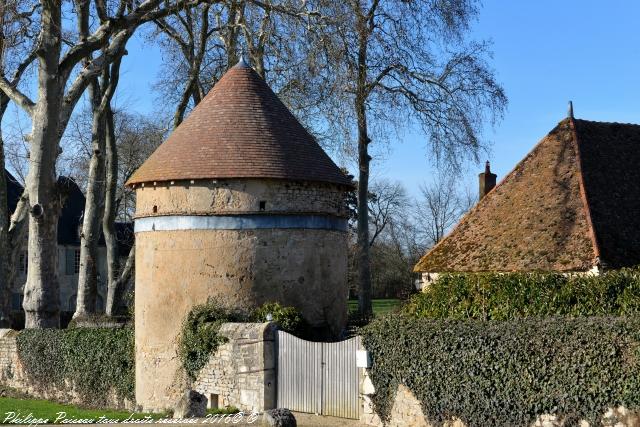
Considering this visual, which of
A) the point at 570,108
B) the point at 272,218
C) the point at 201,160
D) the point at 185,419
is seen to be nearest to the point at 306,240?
the point at 272,218

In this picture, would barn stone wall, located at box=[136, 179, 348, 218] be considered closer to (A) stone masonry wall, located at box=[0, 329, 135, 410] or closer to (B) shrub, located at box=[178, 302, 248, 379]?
(B) shrub, located at box=[178, 302, 248, 379]

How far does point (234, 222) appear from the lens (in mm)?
17859

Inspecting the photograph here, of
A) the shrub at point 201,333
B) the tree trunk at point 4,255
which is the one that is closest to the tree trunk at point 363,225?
the tree trunk at point 4,255

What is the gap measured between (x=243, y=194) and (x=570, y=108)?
10346 mm

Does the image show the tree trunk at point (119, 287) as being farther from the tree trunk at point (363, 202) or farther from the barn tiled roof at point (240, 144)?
the barn tiled roof at point (240, 144)

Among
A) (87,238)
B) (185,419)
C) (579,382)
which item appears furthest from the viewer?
(87,238)

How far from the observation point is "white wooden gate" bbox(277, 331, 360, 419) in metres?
15.1

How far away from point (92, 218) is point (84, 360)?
21.8ft

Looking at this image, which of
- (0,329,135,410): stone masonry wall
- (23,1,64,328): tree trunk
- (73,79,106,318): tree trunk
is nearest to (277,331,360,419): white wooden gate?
(0,329,135,410): stone masonry wall

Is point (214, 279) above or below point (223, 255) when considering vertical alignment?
below

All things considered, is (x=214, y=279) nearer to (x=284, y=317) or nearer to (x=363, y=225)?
(x=284, y=317)

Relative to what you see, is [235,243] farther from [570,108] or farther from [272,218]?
[570,108]

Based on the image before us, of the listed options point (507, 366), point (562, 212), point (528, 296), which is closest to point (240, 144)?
point (528, 296)

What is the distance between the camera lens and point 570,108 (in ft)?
77.2
